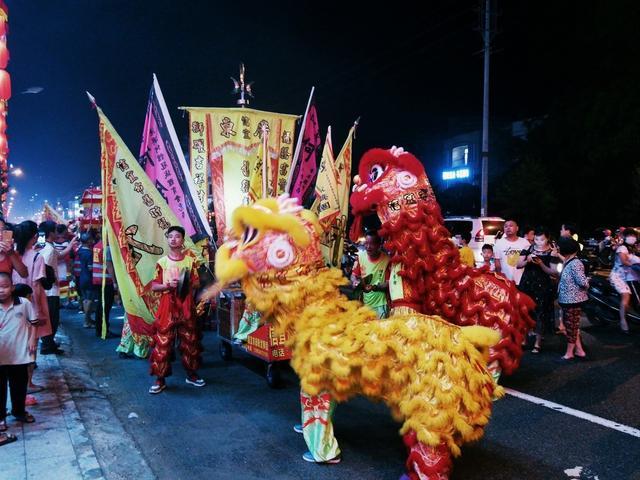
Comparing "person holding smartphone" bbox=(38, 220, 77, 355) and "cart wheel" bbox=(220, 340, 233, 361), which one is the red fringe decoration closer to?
"cart wheel" bbox=(220, 340, 233, 361)

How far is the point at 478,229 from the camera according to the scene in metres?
13.6

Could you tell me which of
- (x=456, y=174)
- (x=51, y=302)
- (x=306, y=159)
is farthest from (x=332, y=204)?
(x=456, y=174)

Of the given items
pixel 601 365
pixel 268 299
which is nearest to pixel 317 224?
pixel 268 299

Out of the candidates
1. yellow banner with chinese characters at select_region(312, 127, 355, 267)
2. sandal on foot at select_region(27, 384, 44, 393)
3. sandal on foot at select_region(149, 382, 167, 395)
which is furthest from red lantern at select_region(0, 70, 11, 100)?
sandal on foot at select_region(149, 382, 167, 395)

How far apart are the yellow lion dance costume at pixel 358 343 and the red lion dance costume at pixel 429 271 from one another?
70 cm

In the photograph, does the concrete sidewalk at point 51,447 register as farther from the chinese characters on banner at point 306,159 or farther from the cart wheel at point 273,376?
the chinese characters on banner at point 306,159

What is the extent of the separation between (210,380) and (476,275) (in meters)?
3.41

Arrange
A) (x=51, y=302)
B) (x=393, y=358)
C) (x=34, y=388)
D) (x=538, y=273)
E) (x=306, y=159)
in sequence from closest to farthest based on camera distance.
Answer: (x=393, y=358) < (x=34, y=388) < (x=51, y=302) < (x=538, y=273) < (x=306, y=159)

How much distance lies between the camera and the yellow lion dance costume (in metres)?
2.81

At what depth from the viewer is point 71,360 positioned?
6.73m

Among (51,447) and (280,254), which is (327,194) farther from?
(51,447)

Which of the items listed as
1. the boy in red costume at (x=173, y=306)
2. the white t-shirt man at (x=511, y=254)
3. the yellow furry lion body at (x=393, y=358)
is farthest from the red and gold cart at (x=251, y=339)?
the white t-shirt man at (x=511, y=254)

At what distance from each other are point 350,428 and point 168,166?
14.0 feet

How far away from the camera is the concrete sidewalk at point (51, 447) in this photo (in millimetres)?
3467
